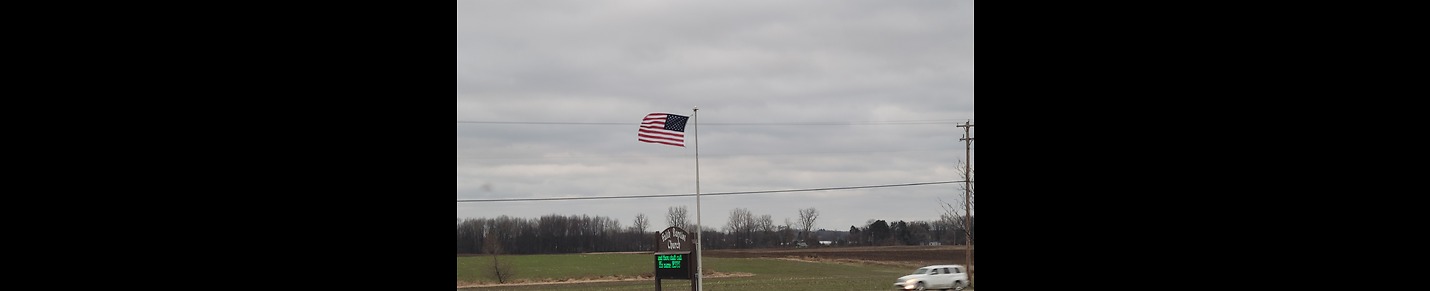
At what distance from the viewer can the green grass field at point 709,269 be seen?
26.6 m

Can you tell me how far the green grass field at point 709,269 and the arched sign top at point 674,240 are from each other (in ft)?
34.3

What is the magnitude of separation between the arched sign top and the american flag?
56.7 inches

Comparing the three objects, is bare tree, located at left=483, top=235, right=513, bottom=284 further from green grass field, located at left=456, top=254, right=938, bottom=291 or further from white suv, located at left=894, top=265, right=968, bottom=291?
white suv, located at left=894, top=265, right=968, bottom=291

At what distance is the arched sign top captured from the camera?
1370cm

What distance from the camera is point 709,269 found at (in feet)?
109

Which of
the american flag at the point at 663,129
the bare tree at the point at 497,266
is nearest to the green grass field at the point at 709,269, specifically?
the bare tree at the point at 497,266

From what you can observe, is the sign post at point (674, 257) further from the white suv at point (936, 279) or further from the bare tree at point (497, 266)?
the bare tree at point (497, 266)
